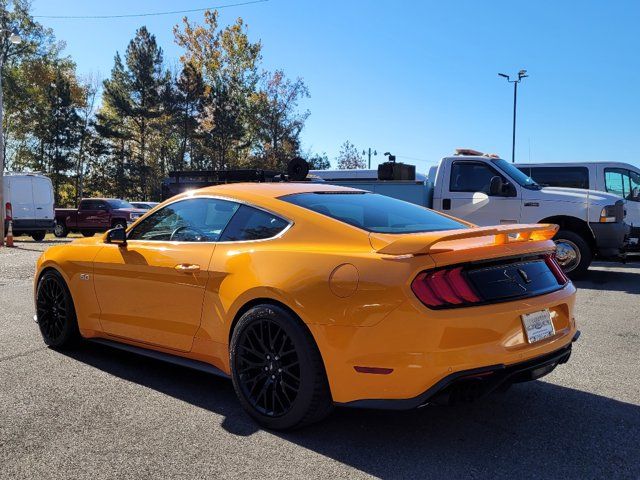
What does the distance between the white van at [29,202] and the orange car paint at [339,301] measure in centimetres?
1899

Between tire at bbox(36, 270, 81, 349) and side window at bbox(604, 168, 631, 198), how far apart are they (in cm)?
1141

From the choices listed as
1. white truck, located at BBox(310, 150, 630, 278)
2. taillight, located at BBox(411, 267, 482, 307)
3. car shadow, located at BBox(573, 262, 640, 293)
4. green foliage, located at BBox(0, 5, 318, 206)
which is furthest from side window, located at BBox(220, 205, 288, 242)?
green foliage, located at BBox(0, 5, 318, 206)

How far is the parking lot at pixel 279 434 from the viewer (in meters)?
2.78

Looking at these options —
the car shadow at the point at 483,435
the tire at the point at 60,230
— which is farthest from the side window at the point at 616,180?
the tire at the point at 60,230

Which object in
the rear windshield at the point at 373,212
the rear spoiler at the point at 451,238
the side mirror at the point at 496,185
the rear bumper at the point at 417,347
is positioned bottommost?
the rear bumper at the point at 417,347

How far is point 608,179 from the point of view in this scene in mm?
12320

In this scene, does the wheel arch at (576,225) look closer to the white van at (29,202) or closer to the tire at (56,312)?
the tire at (56,312)

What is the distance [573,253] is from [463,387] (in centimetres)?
768

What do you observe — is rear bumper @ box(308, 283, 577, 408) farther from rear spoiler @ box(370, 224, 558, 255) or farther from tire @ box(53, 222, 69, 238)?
tire @ box(53, 222, 69, 238)

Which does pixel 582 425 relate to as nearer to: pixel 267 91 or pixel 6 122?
pixel 267 91

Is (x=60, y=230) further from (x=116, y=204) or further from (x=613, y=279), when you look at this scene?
(x=613, y=279)

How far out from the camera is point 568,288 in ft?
11.3

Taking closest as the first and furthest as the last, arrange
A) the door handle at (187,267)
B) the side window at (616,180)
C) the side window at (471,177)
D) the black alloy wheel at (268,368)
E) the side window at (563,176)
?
the black alloy wheel at (268,368)
the door handle at (187,267)
the side window at (471,177)
the side window at (616,180)
the side window at (563,176)

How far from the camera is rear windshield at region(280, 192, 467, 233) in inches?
137
